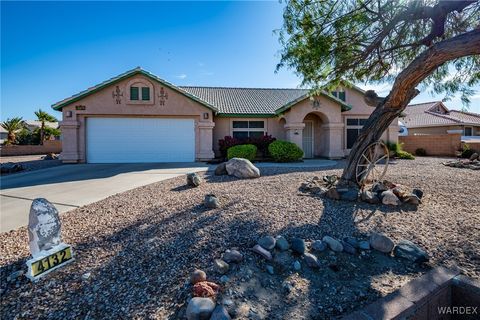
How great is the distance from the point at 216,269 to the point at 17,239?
3.43 meters

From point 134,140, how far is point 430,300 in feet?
47.9

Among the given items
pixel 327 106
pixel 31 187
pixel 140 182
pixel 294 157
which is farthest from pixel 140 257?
pixel 327 106

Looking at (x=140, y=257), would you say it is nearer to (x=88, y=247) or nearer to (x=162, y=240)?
(x=162, y=240)

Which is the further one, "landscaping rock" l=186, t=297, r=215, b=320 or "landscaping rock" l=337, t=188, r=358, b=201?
"landscaping rock" l=337, t=188, r=358, b=201

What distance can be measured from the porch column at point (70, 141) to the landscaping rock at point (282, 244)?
1425cm

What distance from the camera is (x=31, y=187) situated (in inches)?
323

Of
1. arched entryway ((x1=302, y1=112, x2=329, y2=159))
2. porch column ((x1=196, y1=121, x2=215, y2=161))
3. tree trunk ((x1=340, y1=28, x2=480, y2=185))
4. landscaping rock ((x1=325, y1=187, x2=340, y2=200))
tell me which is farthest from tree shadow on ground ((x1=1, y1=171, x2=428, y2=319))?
arched entryway ((x1=302, y1=112, x2=329, y2=159))

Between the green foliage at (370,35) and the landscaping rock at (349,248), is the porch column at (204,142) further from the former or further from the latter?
the landscaping rock at (349,248)

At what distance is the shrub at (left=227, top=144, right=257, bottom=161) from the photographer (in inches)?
562

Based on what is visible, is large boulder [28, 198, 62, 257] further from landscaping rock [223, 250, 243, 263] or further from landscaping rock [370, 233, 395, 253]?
landscaping rock [370, 233, 395, 253]

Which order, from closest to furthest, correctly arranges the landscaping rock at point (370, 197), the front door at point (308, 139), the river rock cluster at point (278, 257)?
the river rock cluster at point (278, 257), the landscaping rock at point (370, 197), the front door at point (308, 139)

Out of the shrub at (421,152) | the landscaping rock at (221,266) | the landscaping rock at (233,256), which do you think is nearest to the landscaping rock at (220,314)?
the landscaping rock at (221,266)

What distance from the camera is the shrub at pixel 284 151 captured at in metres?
14.5

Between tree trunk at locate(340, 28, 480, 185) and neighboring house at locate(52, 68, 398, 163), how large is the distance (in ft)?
25.6
